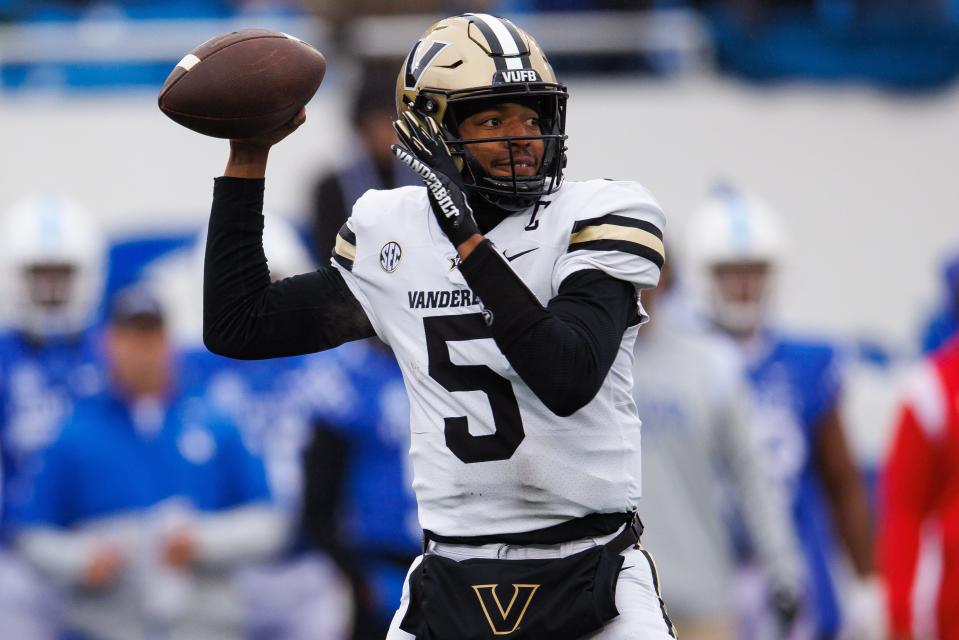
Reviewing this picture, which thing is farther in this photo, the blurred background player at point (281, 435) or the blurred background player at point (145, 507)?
the blurred background player at point (281, 435)

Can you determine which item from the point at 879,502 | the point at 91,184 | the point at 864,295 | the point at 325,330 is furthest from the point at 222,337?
the point at 864,295

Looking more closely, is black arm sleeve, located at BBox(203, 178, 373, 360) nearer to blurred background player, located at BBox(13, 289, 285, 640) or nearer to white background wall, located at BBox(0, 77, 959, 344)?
blurred background player, located at BBox(13, 289, 285, 640)

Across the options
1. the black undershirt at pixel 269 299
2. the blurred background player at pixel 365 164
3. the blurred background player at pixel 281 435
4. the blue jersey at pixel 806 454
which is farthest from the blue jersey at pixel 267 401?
the black undershirt at pixel 269 299

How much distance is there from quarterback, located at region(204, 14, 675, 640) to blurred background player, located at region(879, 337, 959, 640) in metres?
2.24

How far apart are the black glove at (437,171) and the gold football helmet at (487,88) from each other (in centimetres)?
3

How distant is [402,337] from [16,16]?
659 cm

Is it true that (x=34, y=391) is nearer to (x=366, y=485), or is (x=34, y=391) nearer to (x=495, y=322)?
(x=366, y=485)

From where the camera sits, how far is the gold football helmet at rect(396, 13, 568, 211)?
132 inches

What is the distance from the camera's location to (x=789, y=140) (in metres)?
9.56

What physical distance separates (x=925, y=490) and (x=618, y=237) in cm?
254

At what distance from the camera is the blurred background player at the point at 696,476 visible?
5.51 m

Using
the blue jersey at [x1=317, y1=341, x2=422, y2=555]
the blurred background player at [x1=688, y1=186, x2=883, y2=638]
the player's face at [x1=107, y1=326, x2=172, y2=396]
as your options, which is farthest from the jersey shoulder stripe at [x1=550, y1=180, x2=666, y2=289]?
the player's face at [x1=107, y1=326, x2=172, y2=396]

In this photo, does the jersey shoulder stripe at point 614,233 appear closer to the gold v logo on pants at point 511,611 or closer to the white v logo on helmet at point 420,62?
the white v logo on helmet at point 420,62

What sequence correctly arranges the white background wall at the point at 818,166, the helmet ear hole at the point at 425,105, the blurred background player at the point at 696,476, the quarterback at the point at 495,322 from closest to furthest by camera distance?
the quarterback at the point at 495,322, the helmet ear hole at the point at 425,105, the blurred background player at the point at 696,476, the white background wall at the point at 818,166
